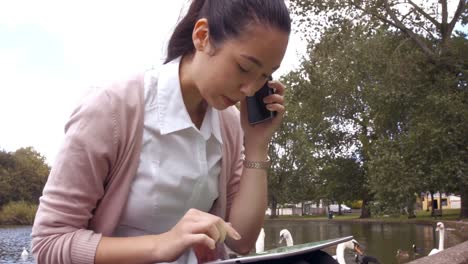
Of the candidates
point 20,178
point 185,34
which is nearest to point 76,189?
point 185,34

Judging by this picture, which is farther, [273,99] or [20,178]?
[20,178]

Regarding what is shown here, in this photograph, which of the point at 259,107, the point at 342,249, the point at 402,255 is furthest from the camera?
the point at 402,255

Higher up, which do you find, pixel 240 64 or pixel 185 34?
pixel 185 34

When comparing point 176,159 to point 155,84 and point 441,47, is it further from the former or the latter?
Answer: point 441,47

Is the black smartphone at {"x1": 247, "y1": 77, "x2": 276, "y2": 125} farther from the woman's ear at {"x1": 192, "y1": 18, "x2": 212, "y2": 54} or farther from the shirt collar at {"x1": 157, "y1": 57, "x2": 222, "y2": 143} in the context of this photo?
the woman's ear at {"x1": 192, "y1": 18, "x2": 212, "y2": 54}

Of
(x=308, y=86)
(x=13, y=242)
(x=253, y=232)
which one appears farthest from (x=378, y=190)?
(x=253, y=232)

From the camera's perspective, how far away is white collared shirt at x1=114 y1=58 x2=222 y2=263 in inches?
62.9

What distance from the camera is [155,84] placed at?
1690 millimetres

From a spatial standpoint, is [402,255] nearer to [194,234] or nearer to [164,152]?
[164,152]

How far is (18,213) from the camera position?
30391 millimetres

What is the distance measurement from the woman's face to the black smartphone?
10.6 inches

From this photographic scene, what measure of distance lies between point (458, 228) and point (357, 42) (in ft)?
20.1

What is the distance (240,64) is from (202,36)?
0.51 ft

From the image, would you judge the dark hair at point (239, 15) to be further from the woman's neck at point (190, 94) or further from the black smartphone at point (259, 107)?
the black smartphone at point (259, 107)
